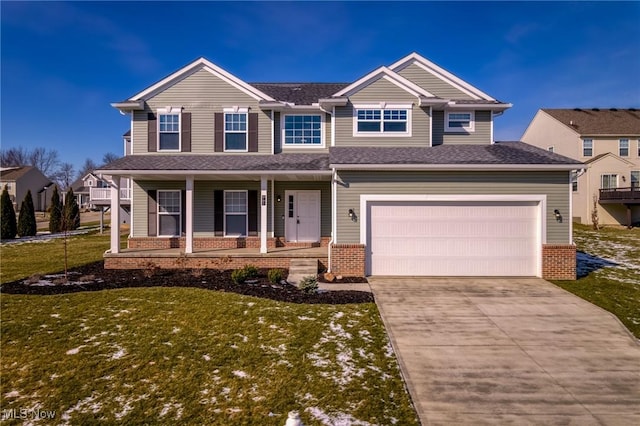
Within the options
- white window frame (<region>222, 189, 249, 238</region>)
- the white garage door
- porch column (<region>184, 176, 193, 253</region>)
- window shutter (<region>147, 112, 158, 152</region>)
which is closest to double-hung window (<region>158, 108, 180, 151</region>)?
window shutter (<region>147, 112, 158, 152</region>)

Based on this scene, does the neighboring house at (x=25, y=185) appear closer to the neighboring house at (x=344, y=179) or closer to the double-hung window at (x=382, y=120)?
the neighboring house at (x=344, y=179)

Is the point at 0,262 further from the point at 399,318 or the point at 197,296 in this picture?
the point at 399,318

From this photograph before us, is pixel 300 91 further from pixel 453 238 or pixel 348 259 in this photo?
pixel 453 238

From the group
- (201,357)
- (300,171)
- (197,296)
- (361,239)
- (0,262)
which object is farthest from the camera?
(0,262)

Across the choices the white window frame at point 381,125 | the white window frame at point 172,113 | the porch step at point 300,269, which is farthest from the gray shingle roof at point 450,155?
the white window frame at point 172,113

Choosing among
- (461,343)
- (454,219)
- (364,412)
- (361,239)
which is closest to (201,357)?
(364,412)

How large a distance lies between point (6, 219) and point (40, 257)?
35.2ft

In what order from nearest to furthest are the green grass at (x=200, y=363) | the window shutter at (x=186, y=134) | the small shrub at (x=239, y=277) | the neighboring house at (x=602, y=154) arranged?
the green grass at (x=200, y=363) → the small shrub at (x=239, y=277) → the window shutter at (x=186, y=134) → the neighboring house at (x=602, y=154)

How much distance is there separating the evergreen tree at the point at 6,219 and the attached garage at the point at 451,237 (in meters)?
23.4

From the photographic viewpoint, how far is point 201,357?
5.15m

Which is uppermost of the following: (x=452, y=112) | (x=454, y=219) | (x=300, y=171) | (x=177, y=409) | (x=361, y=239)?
(x=452, y=112)

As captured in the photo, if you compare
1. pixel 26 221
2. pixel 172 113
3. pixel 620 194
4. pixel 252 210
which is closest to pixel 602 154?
pixel 620 194

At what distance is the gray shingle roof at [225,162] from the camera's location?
11.4 meters

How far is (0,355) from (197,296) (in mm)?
3524
